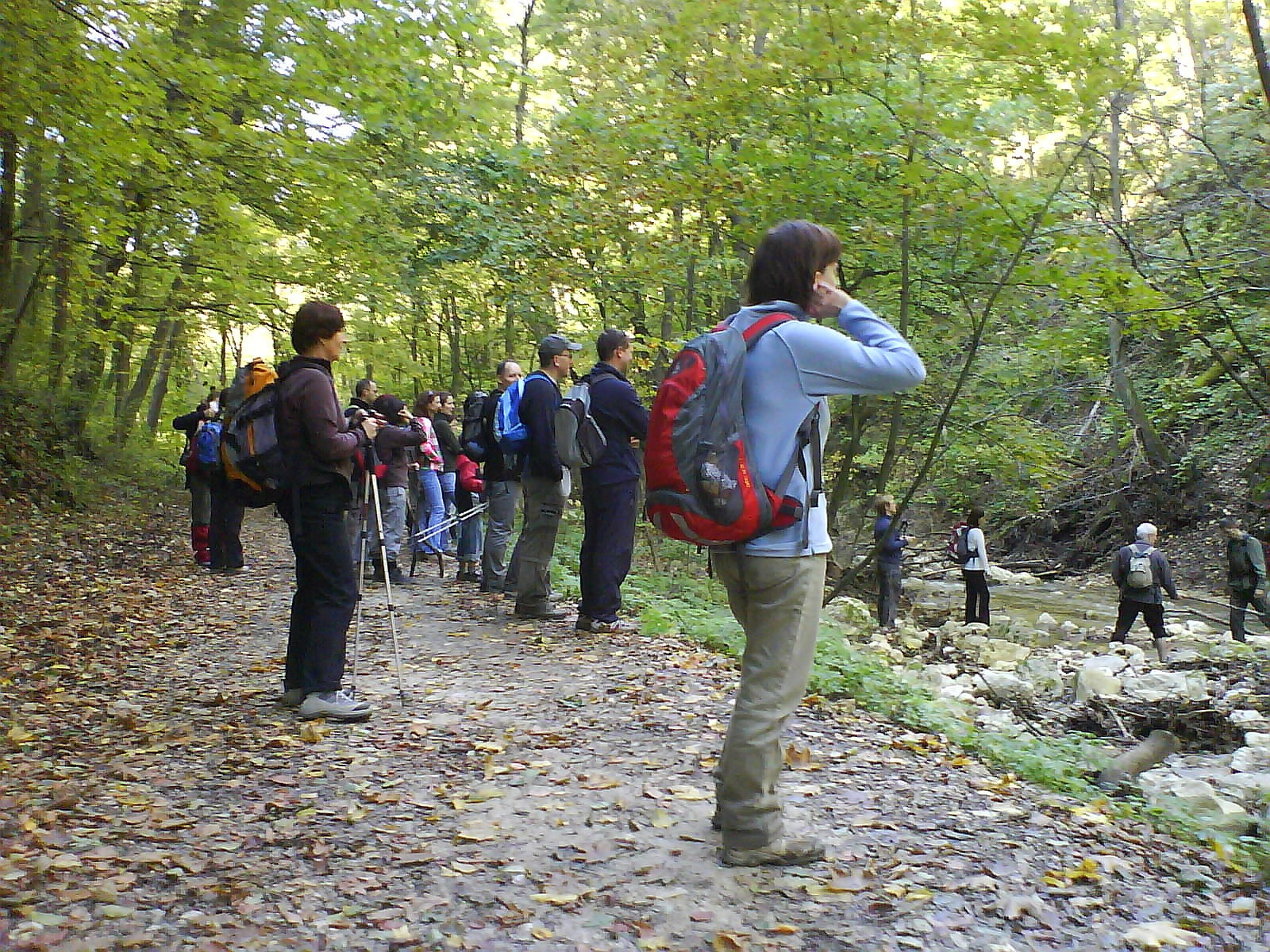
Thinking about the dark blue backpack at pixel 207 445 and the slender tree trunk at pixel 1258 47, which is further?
the dark blue backpack at pixel 207 445

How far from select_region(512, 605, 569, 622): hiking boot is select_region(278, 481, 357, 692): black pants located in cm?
301

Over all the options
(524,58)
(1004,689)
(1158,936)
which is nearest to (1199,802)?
(1158,936)

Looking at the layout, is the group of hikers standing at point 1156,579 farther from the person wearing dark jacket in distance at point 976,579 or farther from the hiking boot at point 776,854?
the hiking boot at point 776,854

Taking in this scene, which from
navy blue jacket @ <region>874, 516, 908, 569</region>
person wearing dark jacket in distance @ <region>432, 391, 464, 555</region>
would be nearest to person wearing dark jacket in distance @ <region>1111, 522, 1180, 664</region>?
navy blue jacket @ <region>874, 516, 908, 569</region>

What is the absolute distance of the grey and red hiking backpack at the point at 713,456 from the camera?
3.34 m

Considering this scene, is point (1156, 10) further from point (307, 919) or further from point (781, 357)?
point (307, 919)

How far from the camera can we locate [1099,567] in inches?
853

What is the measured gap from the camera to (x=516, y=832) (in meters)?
4.10

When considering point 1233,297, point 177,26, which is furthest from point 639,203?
point 1233,297

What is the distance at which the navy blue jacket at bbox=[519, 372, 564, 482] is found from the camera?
312 inches

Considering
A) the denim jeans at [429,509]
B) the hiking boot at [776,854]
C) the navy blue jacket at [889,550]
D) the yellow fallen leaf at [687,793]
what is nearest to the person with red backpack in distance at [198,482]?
the denim jeans at [429,509]

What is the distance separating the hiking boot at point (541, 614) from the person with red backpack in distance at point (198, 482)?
5.14 meters

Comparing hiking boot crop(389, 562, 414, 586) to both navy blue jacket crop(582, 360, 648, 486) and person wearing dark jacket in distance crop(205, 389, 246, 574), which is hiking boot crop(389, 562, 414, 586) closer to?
person wearing dark jacket in distance crop(205, 389, 246, 574)

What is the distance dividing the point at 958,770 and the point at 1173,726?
5.10m
